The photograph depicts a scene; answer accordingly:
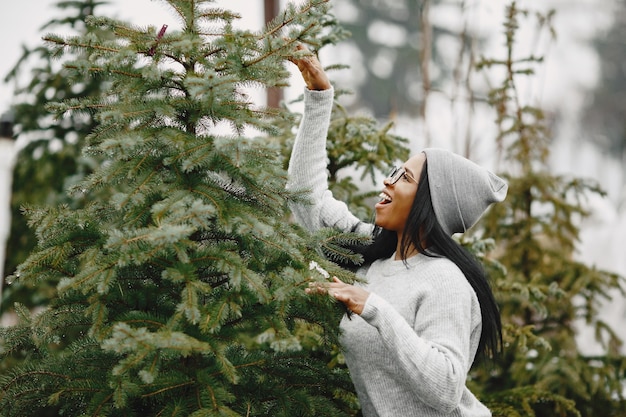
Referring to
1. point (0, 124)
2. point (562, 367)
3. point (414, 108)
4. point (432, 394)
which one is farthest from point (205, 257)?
point (414, 108)

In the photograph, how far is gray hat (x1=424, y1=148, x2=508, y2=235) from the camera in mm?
2469

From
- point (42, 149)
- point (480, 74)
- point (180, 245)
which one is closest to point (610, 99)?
point (480, 74)

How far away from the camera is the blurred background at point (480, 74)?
6.85 m

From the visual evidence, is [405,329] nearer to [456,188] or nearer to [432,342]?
[432,342]

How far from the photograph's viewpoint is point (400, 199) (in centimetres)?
252

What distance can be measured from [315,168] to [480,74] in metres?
7.39

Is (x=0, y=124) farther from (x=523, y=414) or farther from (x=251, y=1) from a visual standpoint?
(x=523, y=414)

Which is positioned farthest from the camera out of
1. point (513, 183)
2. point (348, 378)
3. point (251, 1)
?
point (251, 1)

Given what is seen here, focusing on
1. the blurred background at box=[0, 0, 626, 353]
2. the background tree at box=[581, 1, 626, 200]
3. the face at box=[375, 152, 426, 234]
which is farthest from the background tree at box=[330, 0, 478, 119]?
the face at box=[375, 152, 426, 234]

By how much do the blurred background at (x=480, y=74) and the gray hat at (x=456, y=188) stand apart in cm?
381

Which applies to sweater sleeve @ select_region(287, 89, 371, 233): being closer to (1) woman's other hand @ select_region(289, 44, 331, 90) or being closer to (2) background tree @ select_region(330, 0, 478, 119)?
(1) woman's other hand @ select_region(289, 44, 331, 90)

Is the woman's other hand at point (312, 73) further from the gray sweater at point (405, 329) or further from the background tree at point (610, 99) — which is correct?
the background tree at point (610, 99)

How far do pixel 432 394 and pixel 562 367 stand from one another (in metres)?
2.82

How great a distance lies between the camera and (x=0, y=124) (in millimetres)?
5383
